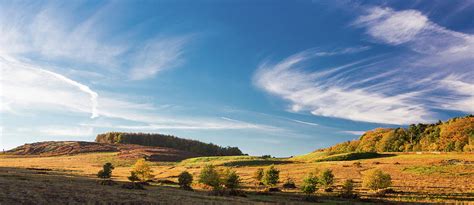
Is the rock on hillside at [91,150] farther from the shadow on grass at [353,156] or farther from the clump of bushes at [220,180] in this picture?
the clump of bushes at [220,180]

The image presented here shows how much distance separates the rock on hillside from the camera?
466 feet

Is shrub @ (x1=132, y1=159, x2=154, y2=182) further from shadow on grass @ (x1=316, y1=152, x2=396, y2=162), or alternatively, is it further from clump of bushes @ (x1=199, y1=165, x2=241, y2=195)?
shadow on grass @ (x1=316, y1=152, x2=396, y2=162)

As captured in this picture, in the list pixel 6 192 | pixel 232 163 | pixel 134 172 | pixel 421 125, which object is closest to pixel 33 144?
pixel 232 163

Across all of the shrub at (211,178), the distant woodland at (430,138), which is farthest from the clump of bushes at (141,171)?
the distant woodland at (430,138)

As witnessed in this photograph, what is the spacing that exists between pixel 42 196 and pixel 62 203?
3.37m

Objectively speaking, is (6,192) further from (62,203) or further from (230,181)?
(230,181)

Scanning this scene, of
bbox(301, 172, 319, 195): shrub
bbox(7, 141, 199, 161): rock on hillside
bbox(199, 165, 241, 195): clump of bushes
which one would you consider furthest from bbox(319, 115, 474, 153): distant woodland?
bbox(301, 172, 319, 195): shrub

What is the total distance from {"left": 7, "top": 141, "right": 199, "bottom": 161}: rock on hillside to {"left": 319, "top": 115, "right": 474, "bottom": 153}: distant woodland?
63.6 meters

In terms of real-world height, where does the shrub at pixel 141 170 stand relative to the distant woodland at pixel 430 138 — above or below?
below

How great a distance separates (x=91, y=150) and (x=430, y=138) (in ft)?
463

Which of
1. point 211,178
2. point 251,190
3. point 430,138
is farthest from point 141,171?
point 430,138

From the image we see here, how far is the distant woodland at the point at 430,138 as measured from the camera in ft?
519

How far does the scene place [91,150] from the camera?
15925 cm

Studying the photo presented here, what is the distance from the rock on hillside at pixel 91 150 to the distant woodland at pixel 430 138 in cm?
6359
